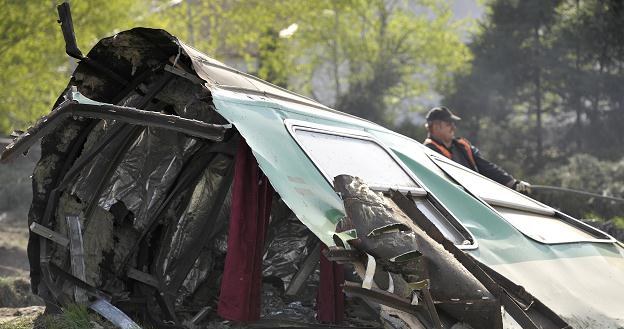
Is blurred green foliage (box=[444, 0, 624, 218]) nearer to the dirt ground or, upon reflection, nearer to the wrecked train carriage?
the dirt ground

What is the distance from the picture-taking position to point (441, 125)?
827 centimetres

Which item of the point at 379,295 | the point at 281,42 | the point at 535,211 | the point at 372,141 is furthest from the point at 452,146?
the point at 281,42

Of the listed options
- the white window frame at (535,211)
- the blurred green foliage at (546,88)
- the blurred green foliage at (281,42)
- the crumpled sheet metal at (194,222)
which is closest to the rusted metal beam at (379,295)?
the white window frame at (535,211)

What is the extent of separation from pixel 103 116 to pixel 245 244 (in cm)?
109

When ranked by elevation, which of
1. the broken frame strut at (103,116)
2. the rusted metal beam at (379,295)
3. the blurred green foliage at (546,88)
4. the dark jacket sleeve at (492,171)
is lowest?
the rusted metal beam at (379,295)

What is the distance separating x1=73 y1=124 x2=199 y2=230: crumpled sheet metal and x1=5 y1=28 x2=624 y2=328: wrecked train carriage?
0.01m

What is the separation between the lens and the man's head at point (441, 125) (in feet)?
27.1

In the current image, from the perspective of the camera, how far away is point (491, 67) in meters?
22.3

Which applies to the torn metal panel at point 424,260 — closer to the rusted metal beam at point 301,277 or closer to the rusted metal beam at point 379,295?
the rusted metal beam at point 379,295

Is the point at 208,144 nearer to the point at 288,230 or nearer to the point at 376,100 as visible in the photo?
the point at 288,230

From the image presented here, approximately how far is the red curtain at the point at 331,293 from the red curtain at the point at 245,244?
47 centimetres

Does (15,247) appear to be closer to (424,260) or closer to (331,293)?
(331,293)

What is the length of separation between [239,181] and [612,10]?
49.4 ft

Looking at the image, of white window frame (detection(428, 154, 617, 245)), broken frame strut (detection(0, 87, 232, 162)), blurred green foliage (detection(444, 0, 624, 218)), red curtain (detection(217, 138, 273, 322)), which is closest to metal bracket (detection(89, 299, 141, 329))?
red curtain (detection(217, 138, 273, 322))
